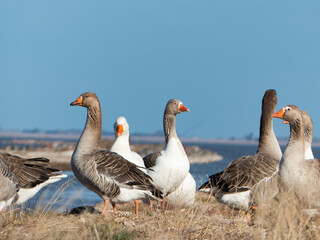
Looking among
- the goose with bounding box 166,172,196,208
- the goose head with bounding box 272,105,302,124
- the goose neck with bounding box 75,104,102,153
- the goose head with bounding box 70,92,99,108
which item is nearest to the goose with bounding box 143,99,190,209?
the goose with bounding box 166,172,196,208

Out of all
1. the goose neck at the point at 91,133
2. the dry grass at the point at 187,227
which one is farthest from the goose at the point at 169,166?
the dry grass at the point at 187,227

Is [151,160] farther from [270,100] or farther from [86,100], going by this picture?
[270,100]

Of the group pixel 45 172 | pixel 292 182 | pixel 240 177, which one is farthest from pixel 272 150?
pixel 45 172

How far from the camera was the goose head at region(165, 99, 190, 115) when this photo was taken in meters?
11.0

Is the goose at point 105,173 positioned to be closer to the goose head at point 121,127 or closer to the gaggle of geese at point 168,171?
the gaggle of geese at point 168,171

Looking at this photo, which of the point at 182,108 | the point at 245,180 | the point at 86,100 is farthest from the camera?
the point at 182,108

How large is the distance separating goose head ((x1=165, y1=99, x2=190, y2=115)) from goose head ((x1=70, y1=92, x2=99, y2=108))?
59.2 inches

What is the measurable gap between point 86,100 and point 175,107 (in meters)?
1.79

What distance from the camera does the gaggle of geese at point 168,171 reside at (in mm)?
8445

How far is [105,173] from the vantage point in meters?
9.52

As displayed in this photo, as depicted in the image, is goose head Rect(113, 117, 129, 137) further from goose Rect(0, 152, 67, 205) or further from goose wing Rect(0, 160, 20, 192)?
goose wing Rect(0, 160, 20, 192)

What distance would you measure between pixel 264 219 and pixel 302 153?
4.64 feet

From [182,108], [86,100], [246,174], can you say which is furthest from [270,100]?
[86,100]

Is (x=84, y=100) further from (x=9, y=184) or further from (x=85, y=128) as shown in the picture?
(x=9, y=184)
